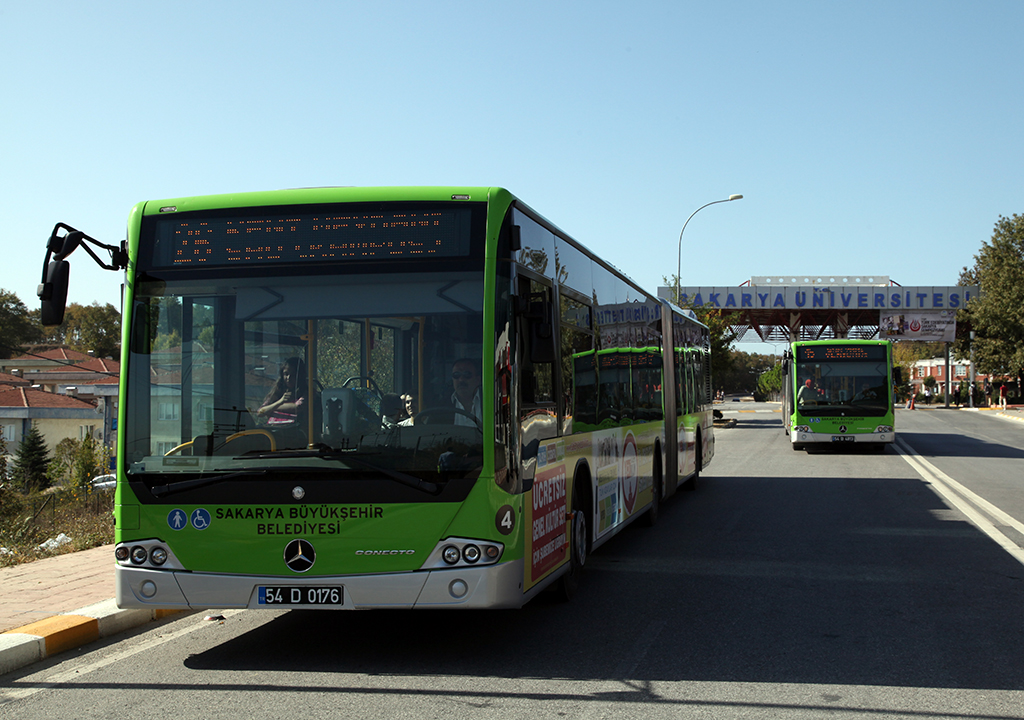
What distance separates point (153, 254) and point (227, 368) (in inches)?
33.9

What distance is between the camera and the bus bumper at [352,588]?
583 centimetres

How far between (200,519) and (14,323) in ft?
321

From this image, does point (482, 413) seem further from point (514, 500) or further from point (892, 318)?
point (892, 318)

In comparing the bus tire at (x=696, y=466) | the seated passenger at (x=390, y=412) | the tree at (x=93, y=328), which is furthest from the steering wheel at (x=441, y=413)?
the tree at (x=93, y=328)

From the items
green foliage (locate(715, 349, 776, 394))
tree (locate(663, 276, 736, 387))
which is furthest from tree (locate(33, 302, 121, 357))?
green foliage (locate(715, 349, 776, 394))

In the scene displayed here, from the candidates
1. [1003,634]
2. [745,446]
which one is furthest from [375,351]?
[745,446]

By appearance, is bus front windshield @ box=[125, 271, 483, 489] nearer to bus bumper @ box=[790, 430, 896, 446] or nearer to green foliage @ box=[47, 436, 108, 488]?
bus bumper @ box=[790, 430, 896, 446]

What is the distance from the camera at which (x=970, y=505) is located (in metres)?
14.4

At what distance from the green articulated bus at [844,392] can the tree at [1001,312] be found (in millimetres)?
55084

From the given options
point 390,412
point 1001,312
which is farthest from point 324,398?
point 1001,312

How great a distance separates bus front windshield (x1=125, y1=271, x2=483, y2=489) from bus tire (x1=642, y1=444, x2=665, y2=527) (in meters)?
6.50

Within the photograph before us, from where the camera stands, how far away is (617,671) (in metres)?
5.81

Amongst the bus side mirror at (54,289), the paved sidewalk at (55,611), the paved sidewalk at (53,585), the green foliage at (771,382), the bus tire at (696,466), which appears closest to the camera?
the bus side mirror at (54,289)

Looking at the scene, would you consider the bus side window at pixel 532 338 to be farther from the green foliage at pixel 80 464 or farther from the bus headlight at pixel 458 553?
the green foliage at pixel 80 464
